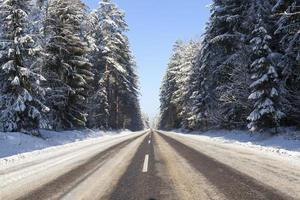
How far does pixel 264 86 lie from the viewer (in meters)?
21.0

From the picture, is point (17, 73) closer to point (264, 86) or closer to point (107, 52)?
point (264, 86)

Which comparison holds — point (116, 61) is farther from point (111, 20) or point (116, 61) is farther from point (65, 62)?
point (65, 62)

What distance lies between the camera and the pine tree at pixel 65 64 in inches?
1175

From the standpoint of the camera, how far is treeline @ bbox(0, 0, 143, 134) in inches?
860

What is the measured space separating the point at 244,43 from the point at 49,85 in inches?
598

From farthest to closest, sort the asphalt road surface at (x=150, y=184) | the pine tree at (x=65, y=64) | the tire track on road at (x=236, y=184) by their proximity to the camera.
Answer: the pine tree at (x=65, y=64), the asphalt road surface at (x=150, y=184), the tire track on road at (x=236, y=184)

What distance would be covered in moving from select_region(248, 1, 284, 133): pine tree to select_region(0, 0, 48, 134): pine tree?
12.5 meters

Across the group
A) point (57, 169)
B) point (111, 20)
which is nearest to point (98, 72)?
point (111, 20)

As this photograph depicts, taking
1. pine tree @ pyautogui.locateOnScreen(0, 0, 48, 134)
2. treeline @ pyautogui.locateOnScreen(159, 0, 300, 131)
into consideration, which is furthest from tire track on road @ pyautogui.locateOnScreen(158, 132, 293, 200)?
pine tree @ pyautogui.locateOnScreen(0, 0, 48, 134)

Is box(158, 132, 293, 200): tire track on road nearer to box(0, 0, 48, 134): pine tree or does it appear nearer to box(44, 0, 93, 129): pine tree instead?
box(0, 0, 48, 134): pine tree

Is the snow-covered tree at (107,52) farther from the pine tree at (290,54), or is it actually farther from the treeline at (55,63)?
the pine tree at (290,54)

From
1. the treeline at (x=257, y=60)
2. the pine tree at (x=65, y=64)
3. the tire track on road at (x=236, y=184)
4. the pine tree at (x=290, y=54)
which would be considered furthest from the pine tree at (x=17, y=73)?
the tire track on road at (x=236, y=184)

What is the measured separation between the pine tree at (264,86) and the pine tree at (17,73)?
12480mm

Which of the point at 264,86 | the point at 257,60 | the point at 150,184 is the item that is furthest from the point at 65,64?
the point at 150,184
